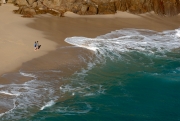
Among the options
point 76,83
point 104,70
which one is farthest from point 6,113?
point 104,70

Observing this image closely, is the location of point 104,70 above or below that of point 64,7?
below

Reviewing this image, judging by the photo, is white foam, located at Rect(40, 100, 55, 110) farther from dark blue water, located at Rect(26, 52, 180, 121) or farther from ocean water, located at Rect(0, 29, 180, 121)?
dark blue water, located at Rect(26, 52, 180, 121)

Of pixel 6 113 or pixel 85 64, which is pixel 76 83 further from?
pixel 6 113

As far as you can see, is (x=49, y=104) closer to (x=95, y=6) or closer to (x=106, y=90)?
(x=106, y=90)

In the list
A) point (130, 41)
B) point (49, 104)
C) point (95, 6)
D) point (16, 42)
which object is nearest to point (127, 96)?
point (49, 104)

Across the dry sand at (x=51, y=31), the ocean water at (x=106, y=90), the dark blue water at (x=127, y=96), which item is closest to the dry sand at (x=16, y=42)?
the dry sand at (x=51, y=31)

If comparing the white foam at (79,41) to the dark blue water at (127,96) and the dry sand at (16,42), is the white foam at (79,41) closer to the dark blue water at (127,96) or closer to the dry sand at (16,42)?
the dry sand at (16,42)
